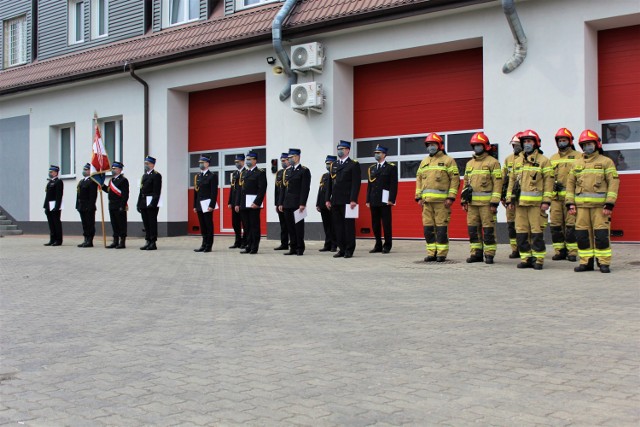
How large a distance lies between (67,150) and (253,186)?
42.7 ft

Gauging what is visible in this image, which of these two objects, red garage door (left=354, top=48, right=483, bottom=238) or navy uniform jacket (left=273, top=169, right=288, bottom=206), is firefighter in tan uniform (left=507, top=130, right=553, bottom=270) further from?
navy uniform jacket (left=273, top=169, right=288, bottom=206)

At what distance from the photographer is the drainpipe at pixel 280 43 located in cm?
1803

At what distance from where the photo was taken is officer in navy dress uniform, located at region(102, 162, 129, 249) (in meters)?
17.2

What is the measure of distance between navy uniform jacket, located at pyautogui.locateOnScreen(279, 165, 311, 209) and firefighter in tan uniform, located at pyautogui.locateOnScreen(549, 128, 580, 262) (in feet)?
16.2

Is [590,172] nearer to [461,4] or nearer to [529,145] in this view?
[529,145]

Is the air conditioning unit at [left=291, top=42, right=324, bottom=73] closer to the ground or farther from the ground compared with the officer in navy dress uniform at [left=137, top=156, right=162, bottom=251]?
farther from the ground

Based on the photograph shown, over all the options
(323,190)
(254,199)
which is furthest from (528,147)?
(254,199)

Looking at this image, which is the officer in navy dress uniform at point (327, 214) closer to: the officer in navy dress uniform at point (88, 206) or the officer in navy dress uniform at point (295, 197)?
the officer in navy dress uniform at point (295, 197)

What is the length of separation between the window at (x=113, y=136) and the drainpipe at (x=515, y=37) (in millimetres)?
13592

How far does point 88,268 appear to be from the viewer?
491 inches

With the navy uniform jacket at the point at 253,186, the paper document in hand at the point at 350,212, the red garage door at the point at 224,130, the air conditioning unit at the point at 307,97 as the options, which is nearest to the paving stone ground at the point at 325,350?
the paper document in hand at the point at 350,212

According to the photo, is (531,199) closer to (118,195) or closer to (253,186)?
(253,186)

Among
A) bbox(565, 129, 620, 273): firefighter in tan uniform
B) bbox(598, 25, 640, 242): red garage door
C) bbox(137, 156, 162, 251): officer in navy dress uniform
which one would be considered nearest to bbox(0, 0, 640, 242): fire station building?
bbox(598, 25, 640, 242): red garage door

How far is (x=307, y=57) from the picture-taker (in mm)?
18031
